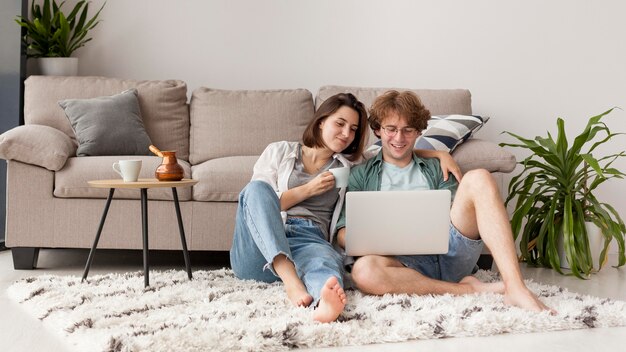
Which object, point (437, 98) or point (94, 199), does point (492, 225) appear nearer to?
point (437, 98)

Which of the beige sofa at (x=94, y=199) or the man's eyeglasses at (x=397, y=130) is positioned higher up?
the man's eyeglasses at (x=397, y=130)

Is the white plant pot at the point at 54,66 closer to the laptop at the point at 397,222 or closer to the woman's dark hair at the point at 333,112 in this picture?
the woman's dark hair at the point at 333,112

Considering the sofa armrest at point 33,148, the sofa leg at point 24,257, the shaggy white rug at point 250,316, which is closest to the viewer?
the shaggy white rug at point 250,316

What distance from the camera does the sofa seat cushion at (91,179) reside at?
339 centimetres

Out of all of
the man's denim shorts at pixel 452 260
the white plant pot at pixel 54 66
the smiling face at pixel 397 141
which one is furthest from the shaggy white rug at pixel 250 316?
the white plant pot at pixel 54 66

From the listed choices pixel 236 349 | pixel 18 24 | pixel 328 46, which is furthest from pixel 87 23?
pixel 236 349

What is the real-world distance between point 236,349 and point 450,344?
0.61 meters

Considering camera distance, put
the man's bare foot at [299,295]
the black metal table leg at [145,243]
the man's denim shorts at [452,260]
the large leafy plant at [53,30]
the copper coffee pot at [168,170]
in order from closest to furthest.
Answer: the man's bare foot at [299,295], the man's denim shorts at [452,260], the black metal table leg at [145,243], the copper coffee pot at [168,170], the large leafy plant at [53,30]

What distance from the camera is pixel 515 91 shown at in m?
4.62

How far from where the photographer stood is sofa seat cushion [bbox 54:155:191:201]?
3.39 m

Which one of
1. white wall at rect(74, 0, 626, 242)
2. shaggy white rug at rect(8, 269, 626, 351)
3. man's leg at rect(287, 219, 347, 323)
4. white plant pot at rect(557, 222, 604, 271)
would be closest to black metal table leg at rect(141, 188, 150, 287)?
shaggy white rug at rect(8, 269, 626, 351)

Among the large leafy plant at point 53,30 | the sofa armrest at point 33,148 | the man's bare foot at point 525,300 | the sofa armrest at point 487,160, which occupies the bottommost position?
the man's bare foot at point 525,300

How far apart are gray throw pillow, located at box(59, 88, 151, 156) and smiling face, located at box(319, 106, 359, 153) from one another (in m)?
1.45

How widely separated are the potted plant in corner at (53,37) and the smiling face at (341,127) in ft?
6.97
